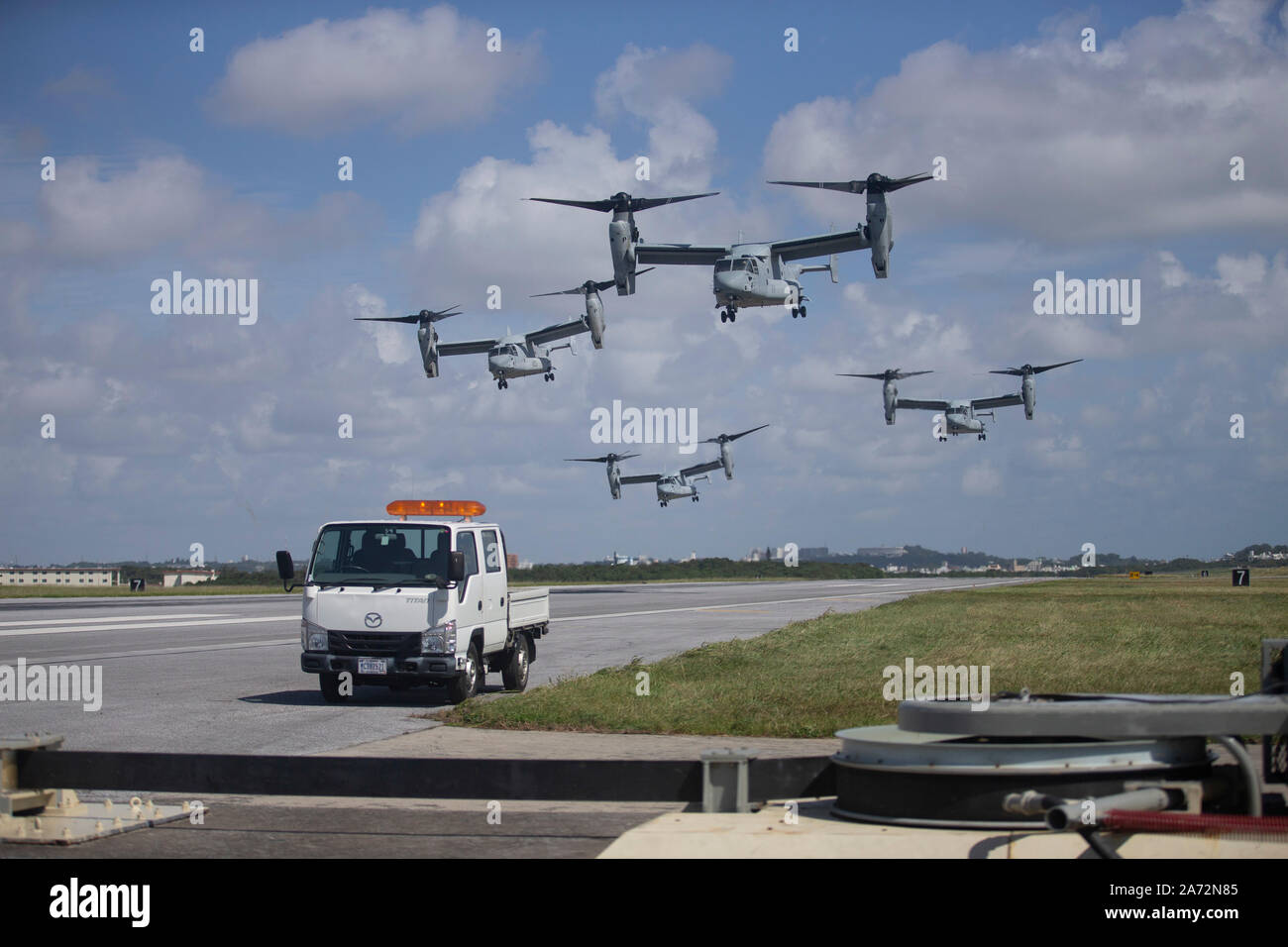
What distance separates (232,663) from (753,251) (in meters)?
34.6

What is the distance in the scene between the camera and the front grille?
15.9 meters

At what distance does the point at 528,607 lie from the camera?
62.2 ft

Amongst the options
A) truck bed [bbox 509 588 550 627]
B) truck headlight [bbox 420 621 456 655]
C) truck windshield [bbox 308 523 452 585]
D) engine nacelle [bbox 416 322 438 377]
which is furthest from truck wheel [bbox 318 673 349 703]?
engine nacelle [bbox 416 322 438 377]

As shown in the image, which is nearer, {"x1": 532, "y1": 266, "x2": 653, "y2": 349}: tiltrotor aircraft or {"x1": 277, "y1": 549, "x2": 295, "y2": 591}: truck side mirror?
{"x1": 277, "y1": 549, "x2": 295, "y2": 591}: truck side mirror

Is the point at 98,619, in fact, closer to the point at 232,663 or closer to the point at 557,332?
the point at 232,663

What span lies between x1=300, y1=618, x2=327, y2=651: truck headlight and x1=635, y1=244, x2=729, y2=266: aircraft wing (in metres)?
38.9

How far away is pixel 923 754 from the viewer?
15.0ft

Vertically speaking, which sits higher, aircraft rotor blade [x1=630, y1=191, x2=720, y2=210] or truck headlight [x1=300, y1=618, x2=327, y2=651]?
aircraft rotor blade [x1=630, y1=191, x2=720, y2=210]

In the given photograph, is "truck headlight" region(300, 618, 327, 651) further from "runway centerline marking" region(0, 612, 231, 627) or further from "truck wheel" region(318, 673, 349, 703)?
"runway centerline marking" region(0, 612, 231, 627)

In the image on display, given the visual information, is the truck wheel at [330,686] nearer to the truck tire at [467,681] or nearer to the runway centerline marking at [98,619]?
the truck tire at [467,681]

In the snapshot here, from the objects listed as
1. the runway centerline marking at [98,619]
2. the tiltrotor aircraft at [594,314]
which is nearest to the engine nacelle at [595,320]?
the tiltrotor aircraft at [594,314]
